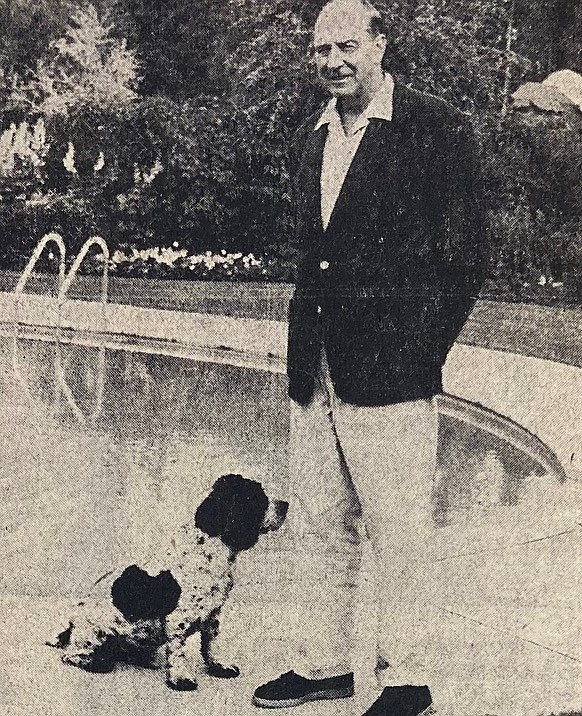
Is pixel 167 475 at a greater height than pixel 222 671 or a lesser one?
greater

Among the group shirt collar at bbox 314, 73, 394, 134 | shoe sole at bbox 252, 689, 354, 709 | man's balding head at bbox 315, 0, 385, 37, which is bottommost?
shoe sole at bbox 252, 689, 354, 709

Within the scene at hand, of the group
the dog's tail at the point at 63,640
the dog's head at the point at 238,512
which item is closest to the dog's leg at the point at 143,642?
the dog's tail at the point at 63,640

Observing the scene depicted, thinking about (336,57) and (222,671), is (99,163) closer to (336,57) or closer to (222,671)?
(336,57)

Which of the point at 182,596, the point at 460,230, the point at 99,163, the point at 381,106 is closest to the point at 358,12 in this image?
the point at 381,106

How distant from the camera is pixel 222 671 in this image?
1.86 metres

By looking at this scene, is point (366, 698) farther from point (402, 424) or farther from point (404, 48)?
point (404, 48)

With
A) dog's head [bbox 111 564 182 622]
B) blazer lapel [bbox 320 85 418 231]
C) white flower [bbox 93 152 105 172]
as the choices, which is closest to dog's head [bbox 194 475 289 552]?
dog's head [bbox 111 564 182 622]

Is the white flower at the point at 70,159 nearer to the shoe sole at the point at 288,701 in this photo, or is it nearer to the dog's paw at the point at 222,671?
the dog's paw at the point at 222,671

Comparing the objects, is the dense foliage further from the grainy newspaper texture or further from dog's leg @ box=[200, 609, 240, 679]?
dog's leg @ box=[200, 609, 240, 679]

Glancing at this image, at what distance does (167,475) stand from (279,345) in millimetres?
390

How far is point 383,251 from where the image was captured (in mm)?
1812

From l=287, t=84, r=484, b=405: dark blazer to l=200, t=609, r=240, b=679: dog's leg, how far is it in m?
0.54

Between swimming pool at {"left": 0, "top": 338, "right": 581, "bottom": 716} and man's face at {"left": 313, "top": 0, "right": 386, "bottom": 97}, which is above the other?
man's face at {"left": 313, "top": 0, "right": 386, "bottom": 97}

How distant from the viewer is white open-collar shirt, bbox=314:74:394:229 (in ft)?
5.95
